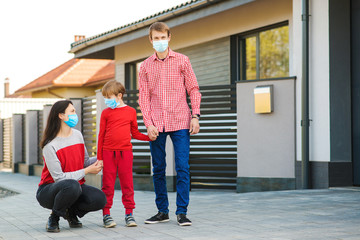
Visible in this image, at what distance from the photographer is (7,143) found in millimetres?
20969

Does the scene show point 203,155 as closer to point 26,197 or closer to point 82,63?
point 26,197

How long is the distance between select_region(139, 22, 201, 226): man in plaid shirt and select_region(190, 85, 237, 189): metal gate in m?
4.54

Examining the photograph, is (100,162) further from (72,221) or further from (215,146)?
(215,146)

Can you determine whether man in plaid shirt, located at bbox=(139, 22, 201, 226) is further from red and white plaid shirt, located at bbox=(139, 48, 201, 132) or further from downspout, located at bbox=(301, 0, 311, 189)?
downspout, located at bbox=(301, 0, 311, 189)

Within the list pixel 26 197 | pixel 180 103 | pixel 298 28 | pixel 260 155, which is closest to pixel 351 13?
pixel 298 28

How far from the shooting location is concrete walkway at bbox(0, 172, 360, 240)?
17.8ft

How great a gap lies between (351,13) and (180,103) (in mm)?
4530

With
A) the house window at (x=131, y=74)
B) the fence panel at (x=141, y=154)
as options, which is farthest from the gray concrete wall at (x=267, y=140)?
the house window at (x=131, y=74)

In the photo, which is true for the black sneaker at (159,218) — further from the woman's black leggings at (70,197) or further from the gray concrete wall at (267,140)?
the gray concrete wall at (267,140)

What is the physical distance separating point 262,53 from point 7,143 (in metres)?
11.8

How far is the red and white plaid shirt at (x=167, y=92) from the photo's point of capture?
6.04m

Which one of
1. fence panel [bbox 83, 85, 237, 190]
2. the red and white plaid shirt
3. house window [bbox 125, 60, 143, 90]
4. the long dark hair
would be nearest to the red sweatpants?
the red and white plaid shirt

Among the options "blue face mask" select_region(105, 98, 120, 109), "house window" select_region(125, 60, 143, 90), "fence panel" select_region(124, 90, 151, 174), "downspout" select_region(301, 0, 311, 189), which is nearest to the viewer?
"blue face mask" select_region(105, 98, 120, 109)

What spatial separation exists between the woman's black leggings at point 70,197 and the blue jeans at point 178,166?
0.63m
